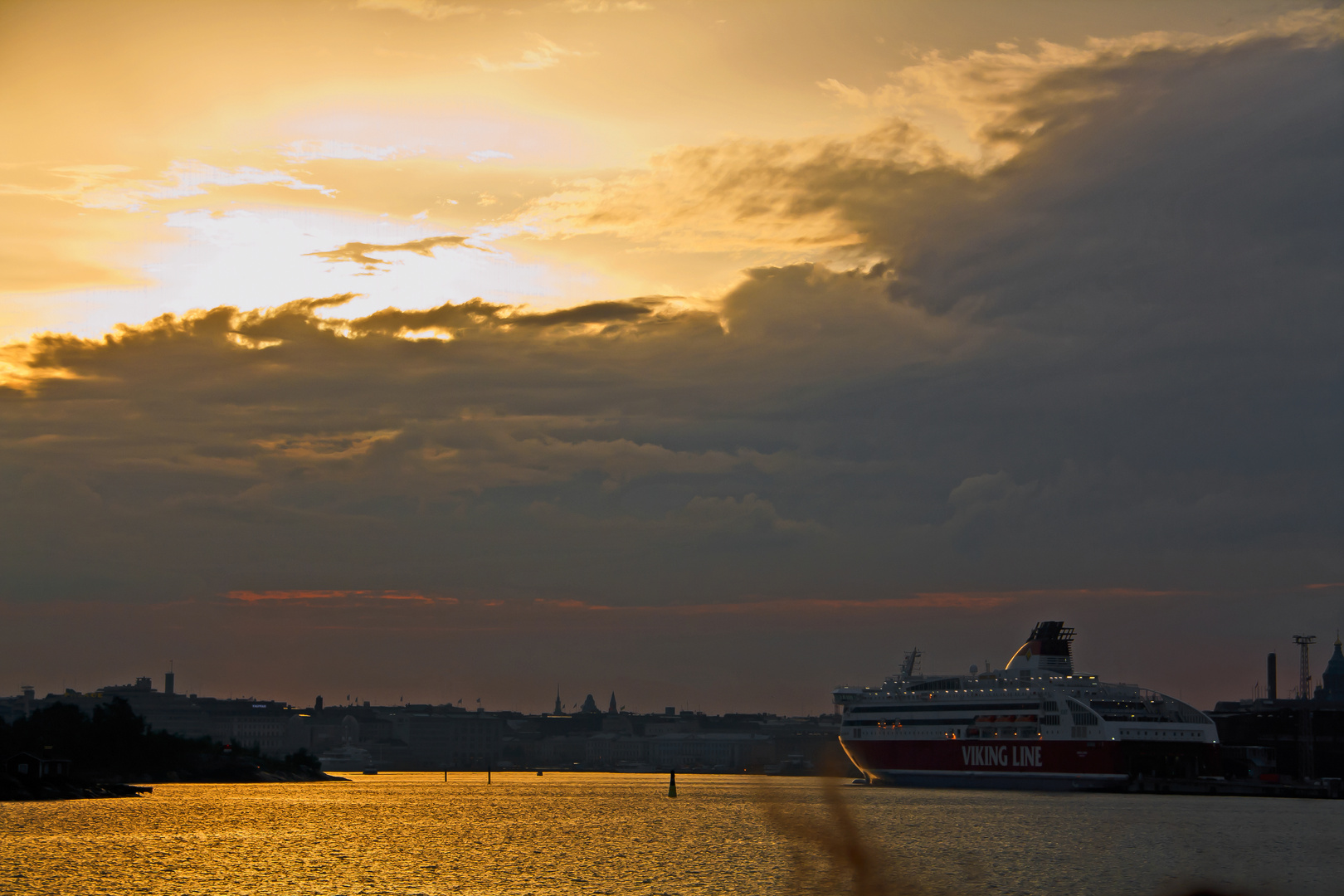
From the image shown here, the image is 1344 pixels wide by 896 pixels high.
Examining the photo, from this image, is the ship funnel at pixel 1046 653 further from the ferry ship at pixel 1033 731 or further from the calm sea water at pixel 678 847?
the calm sea water at pixel 678 847

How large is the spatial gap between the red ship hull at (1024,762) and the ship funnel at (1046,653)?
14.3 metres

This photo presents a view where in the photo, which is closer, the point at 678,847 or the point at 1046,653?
the point at 678,847

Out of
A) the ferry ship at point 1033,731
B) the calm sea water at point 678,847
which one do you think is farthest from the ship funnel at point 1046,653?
the calm sea water at point 678,847

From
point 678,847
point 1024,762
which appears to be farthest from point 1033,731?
point 678,847

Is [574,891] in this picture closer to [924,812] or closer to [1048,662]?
[924,812]

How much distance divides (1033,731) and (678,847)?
237 feet

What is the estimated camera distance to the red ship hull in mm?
145000

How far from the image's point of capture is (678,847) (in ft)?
298

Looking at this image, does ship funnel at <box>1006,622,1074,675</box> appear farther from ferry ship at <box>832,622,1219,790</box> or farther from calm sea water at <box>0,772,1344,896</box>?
calm sea water at <box>0,772,1344,896</box>

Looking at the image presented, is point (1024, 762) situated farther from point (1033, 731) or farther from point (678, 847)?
point (678, 847)

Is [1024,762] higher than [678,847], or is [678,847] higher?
[1024,762]

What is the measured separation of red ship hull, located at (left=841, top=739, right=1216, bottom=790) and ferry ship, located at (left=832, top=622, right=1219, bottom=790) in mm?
97

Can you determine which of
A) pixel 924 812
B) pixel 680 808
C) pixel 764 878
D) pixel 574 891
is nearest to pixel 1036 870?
pixel 764 878

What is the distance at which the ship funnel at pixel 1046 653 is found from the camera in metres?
166
